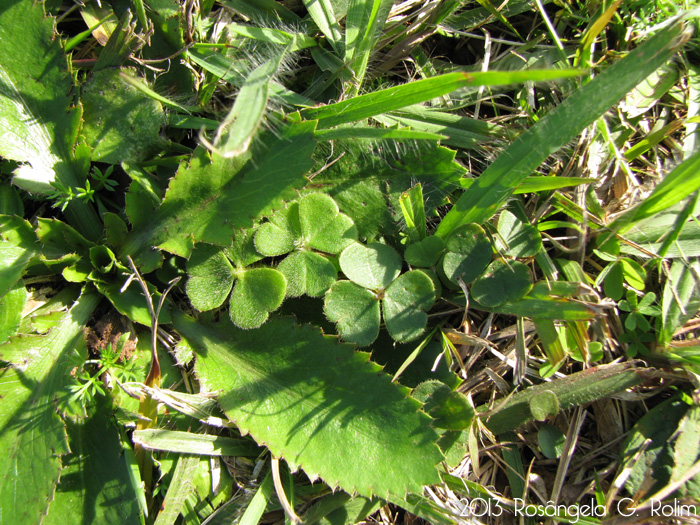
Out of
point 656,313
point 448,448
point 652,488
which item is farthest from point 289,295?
point 652,488

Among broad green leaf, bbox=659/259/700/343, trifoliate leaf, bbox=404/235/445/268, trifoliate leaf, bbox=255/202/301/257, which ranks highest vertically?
trifoliate leaf, bbox=255/202/301/257

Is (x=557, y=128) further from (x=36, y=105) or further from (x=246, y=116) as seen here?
(x=36, y=105)

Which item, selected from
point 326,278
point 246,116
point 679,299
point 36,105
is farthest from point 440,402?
point 36,105

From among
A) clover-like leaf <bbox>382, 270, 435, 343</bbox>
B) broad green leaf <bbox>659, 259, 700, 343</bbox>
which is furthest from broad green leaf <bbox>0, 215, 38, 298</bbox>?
broad green leaf <bbox>659, 259, 700, 343</bbox>

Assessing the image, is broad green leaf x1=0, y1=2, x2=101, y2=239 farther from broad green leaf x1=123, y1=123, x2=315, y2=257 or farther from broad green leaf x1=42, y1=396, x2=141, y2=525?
broad green leaf x1=42, y1=396, x2=141, y2=525

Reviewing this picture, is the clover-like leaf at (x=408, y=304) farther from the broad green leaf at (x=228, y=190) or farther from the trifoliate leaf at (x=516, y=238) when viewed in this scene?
the broad green leaf at (x=228, y=190)

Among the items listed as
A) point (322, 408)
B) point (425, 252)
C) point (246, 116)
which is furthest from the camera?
point (425, 252)
